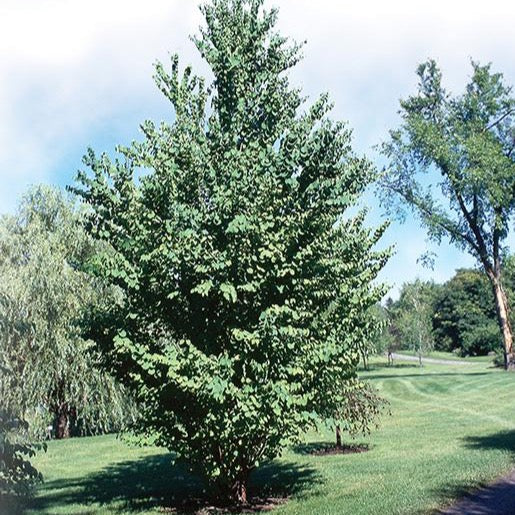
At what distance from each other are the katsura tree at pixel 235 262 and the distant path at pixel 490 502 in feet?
9.08

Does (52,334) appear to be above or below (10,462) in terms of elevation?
above

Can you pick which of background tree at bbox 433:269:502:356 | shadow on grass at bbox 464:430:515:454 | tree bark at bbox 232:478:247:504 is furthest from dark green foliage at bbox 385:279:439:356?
tree bark at bbox 232:478:247:504

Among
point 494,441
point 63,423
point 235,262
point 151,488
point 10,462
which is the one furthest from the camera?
point 63,423

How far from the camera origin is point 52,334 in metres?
22.9

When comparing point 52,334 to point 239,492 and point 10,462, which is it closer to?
point 239,492

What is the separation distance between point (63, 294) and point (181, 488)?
1176 centimetres

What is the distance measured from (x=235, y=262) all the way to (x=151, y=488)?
7.57 m

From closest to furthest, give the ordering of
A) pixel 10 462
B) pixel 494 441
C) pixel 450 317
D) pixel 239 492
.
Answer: pixel 10 462 → pixel 239 492 → pixel 494 441 → pixel 450 317

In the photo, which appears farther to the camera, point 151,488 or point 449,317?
point 449,317

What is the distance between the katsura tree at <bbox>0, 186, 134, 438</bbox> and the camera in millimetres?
22438

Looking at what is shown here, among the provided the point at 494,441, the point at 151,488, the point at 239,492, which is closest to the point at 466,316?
the point at 494,441

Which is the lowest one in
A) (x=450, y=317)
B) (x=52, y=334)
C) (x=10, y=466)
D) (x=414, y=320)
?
(x=10, y=466)

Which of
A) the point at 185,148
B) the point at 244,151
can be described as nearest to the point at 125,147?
the point at 185,148

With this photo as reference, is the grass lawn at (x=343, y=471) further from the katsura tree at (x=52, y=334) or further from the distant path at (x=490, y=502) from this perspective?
the katsura tree at (x=52, y=334)
